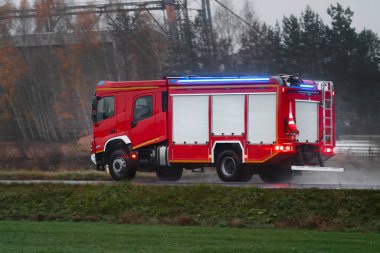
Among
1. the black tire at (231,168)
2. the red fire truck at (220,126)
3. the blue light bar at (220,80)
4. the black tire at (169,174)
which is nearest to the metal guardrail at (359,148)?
the black tire at (169,174)

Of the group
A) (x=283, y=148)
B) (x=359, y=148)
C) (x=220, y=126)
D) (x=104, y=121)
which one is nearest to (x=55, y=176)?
(x=104, y=121)

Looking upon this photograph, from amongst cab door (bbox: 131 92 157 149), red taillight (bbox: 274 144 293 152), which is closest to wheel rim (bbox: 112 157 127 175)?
cab door (bbox: 131 92 157 149)

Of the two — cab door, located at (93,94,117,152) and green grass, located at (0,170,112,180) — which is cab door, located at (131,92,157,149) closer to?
cab door, located at (93,94,117,152)

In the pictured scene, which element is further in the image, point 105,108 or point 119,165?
point 105,108

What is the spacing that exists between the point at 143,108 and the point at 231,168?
3.59 m

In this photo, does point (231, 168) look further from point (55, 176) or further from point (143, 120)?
point (55, 176)

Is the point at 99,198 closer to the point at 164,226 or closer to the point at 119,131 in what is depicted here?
the point at 164,226

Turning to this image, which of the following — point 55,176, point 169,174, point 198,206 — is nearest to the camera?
point 198,206

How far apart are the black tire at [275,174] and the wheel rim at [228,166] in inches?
44.7

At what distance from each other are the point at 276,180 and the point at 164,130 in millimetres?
3819

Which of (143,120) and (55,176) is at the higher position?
(143,120)

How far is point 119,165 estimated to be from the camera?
937 inches

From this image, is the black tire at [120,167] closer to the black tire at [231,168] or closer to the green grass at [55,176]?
the green grass at [55,176]

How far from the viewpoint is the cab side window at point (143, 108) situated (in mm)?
23469
